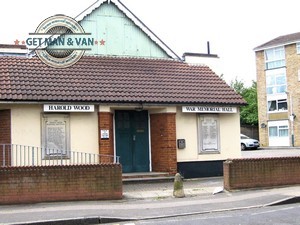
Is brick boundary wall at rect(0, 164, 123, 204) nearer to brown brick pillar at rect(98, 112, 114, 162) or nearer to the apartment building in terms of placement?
brown brick pillar at rect(98, 112, 114, 162)

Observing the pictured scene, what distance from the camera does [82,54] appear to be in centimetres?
1833

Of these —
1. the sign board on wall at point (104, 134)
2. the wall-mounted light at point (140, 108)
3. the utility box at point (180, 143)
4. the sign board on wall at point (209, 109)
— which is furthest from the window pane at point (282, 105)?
the sign board on wall at point (104, 134)

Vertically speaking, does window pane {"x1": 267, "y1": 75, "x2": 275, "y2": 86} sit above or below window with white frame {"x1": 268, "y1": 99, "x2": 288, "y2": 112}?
above

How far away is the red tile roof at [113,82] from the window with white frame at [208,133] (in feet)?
2.53

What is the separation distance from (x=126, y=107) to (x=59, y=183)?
512cm

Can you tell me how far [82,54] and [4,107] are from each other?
4005 millimetres

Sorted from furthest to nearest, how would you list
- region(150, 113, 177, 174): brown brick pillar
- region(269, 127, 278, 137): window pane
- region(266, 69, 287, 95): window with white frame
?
region(269, 127, 278, 137): window pane → region(266, 69, 287, 95): window with white frame → region(150, 113, 177, 174): brown brick pillar

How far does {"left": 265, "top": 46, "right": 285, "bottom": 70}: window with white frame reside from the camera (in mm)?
46941

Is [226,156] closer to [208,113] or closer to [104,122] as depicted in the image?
[208,113]

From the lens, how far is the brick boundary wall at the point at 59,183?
1233 centimetres

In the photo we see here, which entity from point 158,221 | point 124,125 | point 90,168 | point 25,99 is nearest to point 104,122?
point 124,125

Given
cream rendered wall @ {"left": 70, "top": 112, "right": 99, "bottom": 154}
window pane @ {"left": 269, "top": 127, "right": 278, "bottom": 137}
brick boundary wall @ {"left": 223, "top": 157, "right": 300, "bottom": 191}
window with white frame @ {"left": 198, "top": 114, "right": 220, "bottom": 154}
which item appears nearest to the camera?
brick boundary wall @ {"left": 223, "top": 157, "right": 300, "bottom": 191}

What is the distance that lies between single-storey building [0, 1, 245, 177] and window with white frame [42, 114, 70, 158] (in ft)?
0.11

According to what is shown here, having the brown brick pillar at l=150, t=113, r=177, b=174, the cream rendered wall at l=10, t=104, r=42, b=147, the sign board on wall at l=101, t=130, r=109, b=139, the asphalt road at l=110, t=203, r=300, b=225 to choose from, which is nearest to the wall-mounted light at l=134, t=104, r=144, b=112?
the brown brick pillar at l=150, t=113, r=177, b=174
